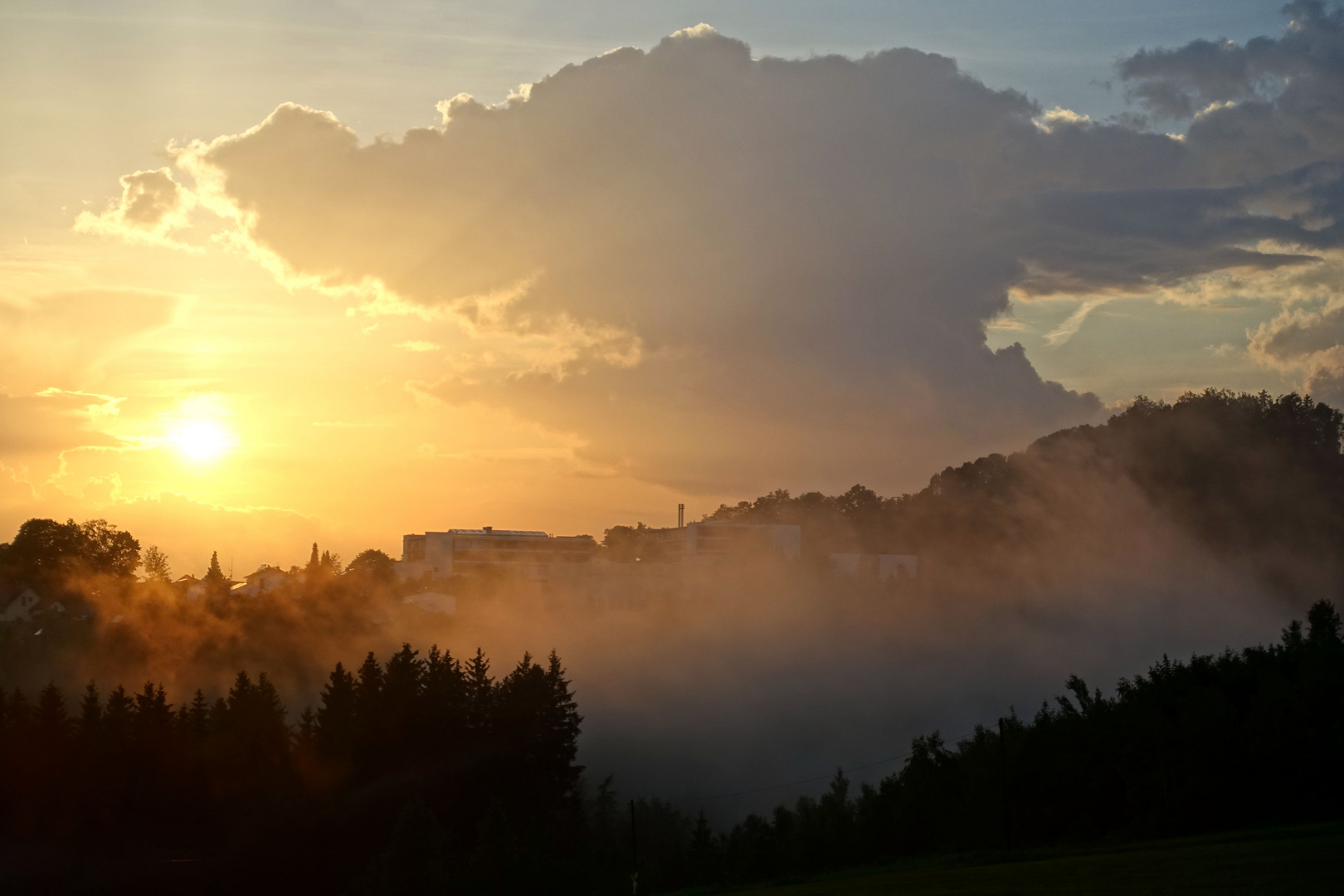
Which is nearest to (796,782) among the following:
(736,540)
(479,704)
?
(736,540)

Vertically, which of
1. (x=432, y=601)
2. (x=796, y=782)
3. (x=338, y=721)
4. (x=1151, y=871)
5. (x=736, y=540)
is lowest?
(x=796, y=782)

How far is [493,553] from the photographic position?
595 ft

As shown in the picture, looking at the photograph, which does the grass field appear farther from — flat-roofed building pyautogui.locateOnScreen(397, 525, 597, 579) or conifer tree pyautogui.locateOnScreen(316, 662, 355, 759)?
flat-roofed building pyautogui.locateOnScreen(397, 525, 597, 579)

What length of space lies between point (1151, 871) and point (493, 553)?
144157 millimetres

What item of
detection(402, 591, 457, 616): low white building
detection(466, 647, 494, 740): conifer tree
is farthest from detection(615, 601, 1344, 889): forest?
detection(402, 591, 457, 616): low white building

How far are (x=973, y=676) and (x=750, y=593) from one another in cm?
3324

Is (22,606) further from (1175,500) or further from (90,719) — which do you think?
(1175,500)

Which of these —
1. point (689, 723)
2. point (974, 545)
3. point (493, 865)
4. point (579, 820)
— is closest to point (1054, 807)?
point (579, 820)

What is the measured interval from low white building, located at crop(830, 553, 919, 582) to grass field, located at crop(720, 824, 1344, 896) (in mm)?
130681

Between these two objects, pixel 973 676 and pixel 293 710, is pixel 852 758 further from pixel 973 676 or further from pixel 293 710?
pixel 293 710

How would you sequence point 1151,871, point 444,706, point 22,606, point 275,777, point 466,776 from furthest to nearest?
point 22,606 → point 444,706 → point 275,777 → point 466,776 → point 1151,871

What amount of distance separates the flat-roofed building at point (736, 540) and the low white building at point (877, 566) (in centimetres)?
736

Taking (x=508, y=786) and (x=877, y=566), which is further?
(x=877, y=566)

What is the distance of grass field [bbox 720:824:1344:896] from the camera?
123 ft
